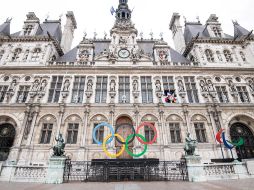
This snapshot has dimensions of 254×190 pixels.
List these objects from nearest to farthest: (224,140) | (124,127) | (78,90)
Result: 1. (224,140)
2. (124,127)
3. (78,90)

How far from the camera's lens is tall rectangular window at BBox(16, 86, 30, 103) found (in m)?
18.4

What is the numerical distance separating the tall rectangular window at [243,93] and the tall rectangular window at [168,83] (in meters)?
8.60

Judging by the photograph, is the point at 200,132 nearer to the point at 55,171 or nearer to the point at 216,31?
the point at 55,171

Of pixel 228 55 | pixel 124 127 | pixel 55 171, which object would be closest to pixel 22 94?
pixel 124 127

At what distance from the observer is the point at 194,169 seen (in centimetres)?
942

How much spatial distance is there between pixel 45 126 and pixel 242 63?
27.1 meters

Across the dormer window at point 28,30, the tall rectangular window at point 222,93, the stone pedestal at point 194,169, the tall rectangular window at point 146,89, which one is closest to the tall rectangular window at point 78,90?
the tall rectangular window at point 146,89

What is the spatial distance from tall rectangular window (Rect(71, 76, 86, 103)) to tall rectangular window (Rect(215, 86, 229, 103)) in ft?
56.3

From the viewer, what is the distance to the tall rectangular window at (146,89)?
18875mm

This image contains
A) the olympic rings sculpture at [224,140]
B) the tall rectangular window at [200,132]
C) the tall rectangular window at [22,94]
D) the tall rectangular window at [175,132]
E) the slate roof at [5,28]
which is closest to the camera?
the olympic rings sculpture at [224,140]

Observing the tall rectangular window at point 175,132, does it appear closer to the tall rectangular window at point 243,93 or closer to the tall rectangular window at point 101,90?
the tall rectangular window at point 101,90

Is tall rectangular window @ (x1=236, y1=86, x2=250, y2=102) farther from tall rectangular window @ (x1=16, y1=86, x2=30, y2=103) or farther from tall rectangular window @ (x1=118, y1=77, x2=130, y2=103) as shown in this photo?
tall rectangular window @ (x1=16, y1=86, x2=30, y2=103)

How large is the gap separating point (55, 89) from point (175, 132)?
1518cm

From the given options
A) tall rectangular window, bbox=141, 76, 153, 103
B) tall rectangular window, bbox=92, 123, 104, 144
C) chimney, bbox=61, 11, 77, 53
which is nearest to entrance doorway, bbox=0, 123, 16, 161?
tall rectangular window, bbox=92, 123, 104, 144
